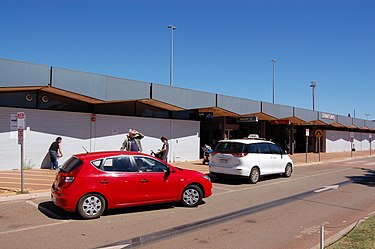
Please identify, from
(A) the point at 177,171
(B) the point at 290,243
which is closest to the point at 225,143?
(A) the point at 177,171

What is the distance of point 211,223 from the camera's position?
7871 mm

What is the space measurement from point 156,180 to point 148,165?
42 cm

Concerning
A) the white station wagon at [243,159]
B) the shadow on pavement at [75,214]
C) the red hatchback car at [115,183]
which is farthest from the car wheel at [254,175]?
the red hatchback car at [115,183]

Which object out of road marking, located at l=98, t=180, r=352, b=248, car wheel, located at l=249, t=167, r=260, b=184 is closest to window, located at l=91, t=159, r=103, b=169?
road marking, located at l=98, t=180, r=352, b=248

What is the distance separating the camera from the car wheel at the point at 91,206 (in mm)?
7891

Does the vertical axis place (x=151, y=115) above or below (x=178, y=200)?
above

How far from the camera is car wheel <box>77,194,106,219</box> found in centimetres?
789

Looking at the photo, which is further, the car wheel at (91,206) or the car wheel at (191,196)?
the car wheel at (191,196)

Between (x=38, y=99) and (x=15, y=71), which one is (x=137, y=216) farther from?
(x=38, y=99)

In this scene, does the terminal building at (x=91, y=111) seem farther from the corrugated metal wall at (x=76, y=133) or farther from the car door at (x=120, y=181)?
the car door at (x=120, y=181)

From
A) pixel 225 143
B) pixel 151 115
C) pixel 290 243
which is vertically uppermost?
pixel 151 115

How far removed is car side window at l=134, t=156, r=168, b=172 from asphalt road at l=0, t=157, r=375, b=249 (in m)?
1.05

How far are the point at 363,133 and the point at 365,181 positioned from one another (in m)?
46.6

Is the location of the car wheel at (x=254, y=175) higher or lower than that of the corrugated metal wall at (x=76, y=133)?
lower
